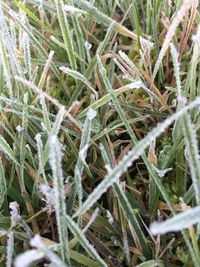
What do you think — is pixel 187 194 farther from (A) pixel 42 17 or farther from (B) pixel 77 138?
→ (A) pixel 42 17

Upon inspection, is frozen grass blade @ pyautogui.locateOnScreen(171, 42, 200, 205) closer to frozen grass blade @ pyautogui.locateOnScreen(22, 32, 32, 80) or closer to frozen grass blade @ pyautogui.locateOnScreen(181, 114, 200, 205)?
Result: frozen grass blade @ pyautogui.locateOnScreen(181, 114, 200, 205)

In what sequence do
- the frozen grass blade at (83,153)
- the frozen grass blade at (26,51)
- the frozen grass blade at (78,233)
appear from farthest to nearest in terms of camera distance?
the frozen grass blade at (26,51) → the frozen grass blade at (83,153) → the frozen grass blade at (78,233)

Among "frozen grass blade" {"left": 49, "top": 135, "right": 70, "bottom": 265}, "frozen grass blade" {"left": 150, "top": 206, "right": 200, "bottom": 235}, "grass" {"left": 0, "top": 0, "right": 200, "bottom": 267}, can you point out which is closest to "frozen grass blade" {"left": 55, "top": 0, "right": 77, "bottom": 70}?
"grass" {"left": 0, "top": 0, "right": 200, "bottom": 267}

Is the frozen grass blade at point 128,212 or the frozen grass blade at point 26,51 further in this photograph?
the frozen grass blade at point 26,51

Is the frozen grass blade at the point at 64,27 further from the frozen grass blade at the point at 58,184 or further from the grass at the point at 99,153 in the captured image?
the frozen grass blade at the point at 58,184

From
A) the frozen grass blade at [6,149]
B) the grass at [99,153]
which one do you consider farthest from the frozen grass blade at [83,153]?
the frozen grass blade at [6,149]

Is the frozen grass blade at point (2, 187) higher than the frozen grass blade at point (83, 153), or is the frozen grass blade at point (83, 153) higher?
the frozen grass blade at point (83, 153)
